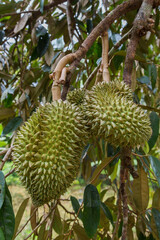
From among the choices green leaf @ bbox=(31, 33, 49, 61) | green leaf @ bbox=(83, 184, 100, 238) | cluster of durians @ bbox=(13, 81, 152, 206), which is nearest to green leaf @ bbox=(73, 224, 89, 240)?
green leaf @ bbox=(83, 184, 100, 238)

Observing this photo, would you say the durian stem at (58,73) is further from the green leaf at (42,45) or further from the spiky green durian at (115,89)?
the green leaf at (42,45)

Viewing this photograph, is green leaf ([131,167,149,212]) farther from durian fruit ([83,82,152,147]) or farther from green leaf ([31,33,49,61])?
green leaf ([31,33,49,61])

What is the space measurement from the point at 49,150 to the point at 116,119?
0.71ft

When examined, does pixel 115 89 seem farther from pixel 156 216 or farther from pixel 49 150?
pixel 156 216

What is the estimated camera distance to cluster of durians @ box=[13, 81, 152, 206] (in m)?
0.65

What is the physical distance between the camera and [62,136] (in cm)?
67

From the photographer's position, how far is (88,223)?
737mm

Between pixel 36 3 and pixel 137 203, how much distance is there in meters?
1.30

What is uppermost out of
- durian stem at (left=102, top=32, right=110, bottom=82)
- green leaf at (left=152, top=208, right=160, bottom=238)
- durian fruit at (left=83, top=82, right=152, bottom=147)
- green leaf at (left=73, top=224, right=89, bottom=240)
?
durian stem at (left=102, top=32, right=110, bottom=82)

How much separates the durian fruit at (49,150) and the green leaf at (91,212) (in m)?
0.11

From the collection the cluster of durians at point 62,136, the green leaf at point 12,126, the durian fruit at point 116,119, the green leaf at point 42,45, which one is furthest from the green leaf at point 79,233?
the green leaf at point 42,45

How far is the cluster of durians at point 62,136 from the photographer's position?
0.65 m

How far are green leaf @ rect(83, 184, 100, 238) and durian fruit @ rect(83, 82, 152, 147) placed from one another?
20 centimetres

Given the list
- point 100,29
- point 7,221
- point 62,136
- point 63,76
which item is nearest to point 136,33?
point 100,29
